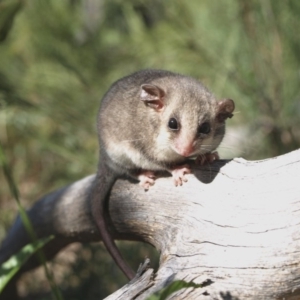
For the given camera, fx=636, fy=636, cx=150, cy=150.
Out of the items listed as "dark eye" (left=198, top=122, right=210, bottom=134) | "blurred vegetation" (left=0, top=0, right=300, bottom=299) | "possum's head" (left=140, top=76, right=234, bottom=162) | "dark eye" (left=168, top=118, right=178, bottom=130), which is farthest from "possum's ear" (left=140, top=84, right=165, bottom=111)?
"blurred vegetation" (left=0, top=0, right=300, bottom=299)

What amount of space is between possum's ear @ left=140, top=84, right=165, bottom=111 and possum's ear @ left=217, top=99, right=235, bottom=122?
0.97 feet

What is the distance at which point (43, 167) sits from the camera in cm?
718

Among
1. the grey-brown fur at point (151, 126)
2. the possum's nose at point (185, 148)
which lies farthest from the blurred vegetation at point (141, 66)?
the possum's nose at point (185, 148)

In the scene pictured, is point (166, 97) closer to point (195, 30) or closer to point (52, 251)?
point (52, 251)

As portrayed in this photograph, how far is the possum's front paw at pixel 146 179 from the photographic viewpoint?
322cm

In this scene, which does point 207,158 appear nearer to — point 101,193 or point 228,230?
point 228,230

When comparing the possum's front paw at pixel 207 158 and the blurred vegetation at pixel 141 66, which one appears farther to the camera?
the blurred vegetation at pixel 141 66

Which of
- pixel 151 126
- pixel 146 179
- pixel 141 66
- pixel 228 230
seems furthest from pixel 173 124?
pixel 141 66

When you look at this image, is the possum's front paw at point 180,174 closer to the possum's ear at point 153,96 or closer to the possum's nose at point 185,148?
the possum's nose at point 185,148

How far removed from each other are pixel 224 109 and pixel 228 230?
0.81 m

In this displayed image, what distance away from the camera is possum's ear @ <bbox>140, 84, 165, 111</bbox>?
321 cm

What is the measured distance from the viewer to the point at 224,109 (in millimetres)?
3197

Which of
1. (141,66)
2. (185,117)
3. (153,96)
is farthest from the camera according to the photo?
(141,66)

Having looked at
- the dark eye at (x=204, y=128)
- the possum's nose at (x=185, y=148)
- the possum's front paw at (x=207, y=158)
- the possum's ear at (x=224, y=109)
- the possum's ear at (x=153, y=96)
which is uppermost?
the possum's ear at (x=153, y=96)
